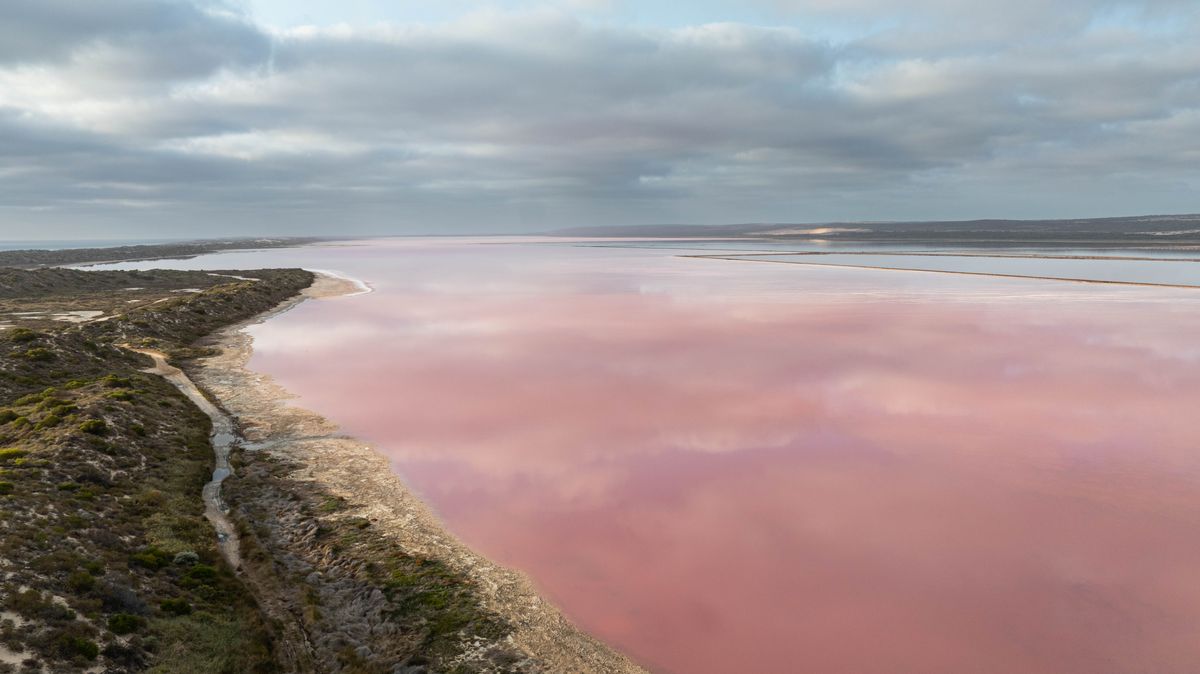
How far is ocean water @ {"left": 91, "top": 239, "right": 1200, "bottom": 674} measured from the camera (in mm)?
13789

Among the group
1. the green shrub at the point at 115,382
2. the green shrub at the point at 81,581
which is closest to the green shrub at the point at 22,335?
the green shrub at the point at 115,382

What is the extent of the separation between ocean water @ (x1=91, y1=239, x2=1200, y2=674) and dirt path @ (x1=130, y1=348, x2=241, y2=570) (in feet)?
13.6

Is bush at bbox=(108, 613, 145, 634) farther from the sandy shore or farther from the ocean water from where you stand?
the ocean water

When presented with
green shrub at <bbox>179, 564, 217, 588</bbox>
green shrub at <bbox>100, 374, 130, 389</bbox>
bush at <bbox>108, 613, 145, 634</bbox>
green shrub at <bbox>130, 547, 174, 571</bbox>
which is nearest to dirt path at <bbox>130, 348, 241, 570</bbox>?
green shrub at <bbox>179, 564, 217, 588</bbox>

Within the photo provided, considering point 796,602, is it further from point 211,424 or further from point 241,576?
point 211,424

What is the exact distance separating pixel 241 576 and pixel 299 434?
11464mm

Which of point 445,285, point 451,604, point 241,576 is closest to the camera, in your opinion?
point 451,604

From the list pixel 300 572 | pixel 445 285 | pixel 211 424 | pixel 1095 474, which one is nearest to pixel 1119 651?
pixel 1095 474

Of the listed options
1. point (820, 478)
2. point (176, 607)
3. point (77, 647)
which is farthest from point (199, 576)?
point (820, 478)

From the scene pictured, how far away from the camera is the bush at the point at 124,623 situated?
12734 millimetres

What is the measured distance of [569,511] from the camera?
19.4m

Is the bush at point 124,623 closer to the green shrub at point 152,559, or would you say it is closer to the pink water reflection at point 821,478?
the green shrub at point 152,559

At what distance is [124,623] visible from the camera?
1285 centimetres

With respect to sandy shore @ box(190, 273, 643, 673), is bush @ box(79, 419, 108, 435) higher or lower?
higher
